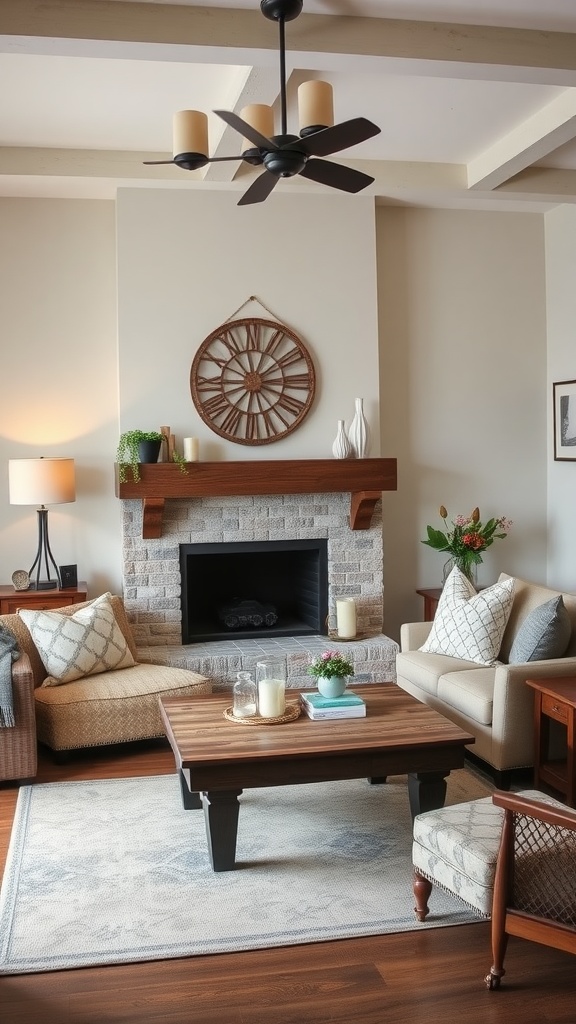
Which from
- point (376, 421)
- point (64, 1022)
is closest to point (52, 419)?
point (376, 421)

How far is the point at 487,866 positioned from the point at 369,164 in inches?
159

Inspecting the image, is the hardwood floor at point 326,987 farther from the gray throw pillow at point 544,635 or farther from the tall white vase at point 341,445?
the tall white vase at point 341,445

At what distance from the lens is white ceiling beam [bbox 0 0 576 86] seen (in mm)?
3494

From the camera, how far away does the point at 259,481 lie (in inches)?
218

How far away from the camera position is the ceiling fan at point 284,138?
3.19 metres

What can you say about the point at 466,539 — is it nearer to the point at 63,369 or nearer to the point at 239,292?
the point at 239,292

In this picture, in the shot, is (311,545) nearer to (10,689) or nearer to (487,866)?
(10,689)

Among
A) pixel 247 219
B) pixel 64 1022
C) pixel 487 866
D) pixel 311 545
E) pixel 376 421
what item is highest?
pixel 247 219

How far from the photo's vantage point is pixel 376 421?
593 centimetres

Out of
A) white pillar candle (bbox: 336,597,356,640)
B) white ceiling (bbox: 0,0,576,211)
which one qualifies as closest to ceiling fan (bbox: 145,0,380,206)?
white ceiling (bbox: 0,0,576,211)

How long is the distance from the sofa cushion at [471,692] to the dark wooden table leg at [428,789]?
59 cm

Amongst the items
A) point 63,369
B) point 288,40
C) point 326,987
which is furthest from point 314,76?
point 326,987

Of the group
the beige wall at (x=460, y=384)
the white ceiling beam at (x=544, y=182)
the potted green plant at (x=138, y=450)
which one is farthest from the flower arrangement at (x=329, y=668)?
the white ceiling beam at (x=544, y=182)

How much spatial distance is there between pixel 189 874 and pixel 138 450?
2588 mm
